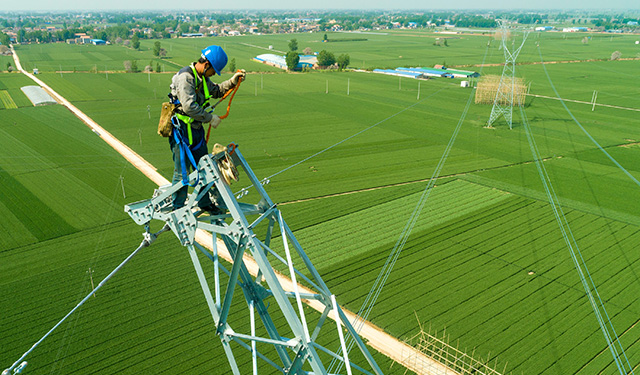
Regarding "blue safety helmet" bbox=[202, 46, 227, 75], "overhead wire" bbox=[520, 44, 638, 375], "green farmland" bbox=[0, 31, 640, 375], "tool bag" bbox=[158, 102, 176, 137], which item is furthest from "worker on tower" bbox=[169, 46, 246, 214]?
"overhead wire" bbox=[520, 44, 638, 375]

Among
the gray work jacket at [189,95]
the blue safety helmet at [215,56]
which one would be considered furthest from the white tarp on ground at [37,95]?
the blue safety helmet at [215,56]

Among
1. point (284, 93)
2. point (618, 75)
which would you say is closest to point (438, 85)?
point (284, 93)

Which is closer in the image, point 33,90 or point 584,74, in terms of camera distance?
point 33,90

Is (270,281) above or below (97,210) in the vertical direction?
above

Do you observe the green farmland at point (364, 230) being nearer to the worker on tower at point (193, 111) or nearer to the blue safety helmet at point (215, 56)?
the worker on tower at point (193, 111)

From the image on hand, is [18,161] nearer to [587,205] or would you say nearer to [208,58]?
[208,58]

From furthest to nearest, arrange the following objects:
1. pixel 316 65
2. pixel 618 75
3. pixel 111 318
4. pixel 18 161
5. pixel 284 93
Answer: pixel 316 65
pixel 618 75
pixel 284 93
pixel 18 161
pixel 111 318

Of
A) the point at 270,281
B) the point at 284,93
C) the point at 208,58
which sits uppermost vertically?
the point at 208,58
